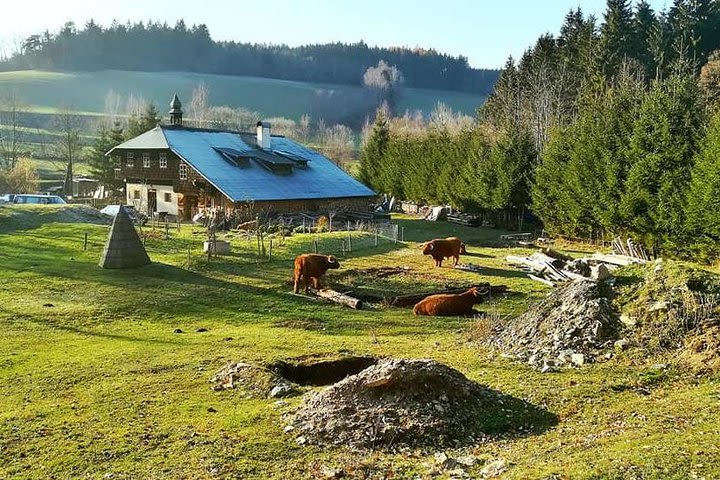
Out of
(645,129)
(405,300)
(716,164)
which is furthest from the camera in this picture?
(645,129)

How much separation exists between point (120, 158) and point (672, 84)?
39256 millimetres

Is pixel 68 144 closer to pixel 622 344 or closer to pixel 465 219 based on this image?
pixel 465 219

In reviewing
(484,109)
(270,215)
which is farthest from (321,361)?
(484,109)

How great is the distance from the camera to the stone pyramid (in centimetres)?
2228

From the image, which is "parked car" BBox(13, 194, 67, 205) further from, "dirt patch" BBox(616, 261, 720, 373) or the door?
"dirt patch" BBox(616, 261, 720, 373)

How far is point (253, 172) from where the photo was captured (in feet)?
139

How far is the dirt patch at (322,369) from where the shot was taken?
11656 millimetres

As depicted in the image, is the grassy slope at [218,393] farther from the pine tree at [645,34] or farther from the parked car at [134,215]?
the pine tree at [645,34]

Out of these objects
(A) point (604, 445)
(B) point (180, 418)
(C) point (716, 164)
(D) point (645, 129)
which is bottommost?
(B) point (180, 418)

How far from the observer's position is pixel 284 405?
9.50m

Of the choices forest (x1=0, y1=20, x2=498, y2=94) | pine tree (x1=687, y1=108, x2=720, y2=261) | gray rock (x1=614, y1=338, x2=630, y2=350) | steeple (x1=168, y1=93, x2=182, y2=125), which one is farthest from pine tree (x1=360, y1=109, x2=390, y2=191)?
forest (x1=0, y1=20, x2=498, y2=94)

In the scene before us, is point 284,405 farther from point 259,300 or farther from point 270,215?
point 270,215

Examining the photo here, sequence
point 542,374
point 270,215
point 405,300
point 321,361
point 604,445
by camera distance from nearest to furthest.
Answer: point 604,445
point 542,374
point 321,361
point 405,300
point 270,215

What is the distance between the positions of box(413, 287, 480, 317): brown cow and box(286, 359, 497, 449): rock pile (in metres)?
7.57
